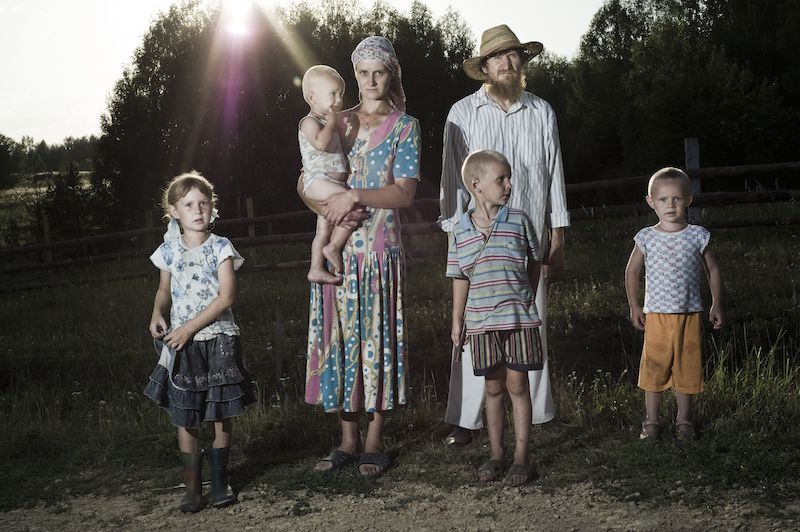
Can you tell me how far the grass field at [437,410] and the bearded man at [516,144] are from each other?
66cm

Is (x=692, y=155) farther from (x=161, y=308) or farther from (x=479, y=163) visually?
(x=161, y=308)

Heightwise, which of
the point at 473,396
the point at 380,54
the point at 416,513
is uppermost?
the point at 380,54

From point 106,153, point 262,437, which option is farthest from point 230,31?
point 262,437

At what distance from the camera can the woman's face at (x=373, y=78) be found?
176 inches

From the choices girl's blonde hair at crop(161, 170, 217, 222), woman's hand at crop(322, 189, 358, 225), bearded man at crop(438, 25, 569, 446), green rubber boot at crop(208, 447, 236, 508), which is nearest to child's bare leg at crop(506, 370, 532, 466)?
bearded man at crop(438, 25, 569, 446)

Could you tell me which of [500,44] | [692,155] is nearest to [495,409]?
[500,44]

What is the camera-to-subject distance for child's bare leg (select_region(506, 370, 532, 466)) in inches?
174

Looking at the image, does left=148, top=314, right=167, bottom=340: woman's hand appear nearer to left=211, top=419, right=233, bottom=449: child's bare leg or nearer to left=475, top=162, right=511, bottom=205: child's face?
left=211, top=419, right=233, bottom=449: child's bare leg

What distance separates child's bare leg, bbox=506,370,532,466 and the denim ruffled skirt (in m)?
1.14

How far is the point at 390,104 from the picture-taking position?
182 inches

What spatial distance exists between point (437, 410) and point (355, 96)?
23261mm

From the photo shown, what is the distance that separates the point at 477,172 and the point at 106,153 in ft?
92.6

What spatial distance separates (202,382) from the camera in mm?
4355

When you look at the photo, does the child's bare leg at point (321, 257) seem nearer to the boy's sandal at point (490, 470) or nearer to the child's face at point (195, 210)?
the child's face at point (195, 210)
